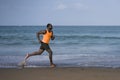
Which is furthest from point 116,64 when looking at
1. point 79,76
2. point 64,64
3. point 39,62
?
point 79,76

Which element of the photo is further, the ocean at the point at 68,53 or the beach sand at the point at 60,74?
the ocean at the point at 68,53

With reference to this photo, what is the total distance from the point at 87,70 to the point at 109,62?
308cm

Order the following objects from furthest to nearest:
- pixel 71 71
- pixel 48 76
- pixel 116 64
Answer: pixel 116 64 → pixel 71 71 → pixel 48 76

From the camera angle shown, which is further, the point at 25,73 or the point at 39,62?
the point at 39,62

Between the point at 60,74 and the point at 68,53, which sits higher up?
the point at 60,74

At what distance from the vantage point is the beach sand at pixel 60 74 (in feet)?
30.3

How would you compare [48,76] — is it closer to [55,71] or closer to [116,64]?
[55,71]

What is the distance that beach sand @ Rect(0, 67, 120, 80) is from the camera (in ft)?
30.3

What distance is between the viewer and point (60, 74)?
9852 mm

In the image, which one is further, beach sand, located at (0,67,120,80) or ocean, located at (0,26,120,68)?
ocean, located at (0,26,120,68)

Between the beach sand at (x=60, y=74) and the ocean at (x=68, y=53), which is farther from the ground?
the beach sand at (x=60, y=74)

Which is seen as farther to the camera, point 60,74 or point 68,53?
point 68,53

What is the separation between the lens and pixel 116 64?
12906mm

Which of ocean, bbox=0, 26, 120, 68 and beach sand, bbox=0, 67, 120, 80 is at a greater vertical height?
beach sand, bbox=0, 67, 120, 80
